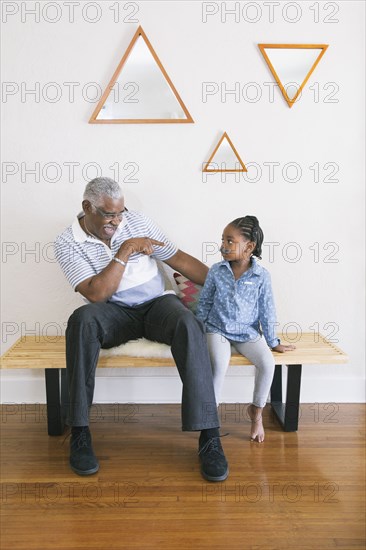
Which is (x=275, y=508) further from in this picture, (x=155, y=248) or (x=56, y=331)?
(x=56, y=331)

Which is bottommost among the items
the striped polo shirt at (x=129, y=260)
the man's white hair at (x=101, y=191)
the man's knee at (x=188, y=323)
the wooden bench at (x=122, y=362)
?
the wooden bench at (x=122, y=362)

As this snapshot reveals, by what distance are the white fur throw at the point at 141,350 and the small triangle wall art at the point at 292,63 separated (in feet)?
4.37

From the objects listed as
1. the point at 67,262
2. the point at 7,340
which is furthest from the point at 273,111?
the point at 7,340

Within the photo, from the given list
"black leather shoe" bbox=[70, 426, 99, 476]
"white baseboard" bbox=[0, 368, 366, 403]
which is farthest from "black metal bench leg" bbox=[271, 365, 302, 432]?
"black leather shoe" bbox=[70, 426, 99, 476]

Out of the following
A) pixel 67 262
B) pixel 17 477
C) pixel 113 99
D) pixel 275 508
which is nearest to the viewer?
pixel 275 508

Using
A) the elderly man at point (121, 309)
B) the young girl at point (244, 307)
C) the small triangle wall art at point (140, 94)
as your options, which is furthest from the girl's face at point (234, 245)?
the small triangle wall art at point (140, 94)

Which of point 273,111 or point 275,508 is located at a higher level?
point 273,111

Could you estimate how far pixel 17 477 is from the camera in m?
2.16

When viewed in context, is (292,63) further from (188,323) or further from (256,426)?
(256,426)

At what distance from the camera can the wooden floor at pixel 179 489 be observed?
179 centimetres

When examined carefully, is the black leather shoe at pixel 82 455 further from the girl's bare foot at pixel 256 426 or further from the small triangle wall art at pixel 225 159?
the small triangle wall art at pixel 225 159

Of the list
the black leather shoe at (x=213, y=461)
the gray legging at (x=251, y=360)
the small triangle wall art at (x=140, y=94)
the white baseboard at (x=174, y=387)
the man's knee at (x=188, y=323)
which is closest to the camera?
the black leather shoe at (x=213, y=461)

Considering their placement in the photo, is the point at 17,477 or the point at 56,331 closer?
the point at 17,477

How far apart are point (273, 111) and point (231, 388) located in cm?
139
